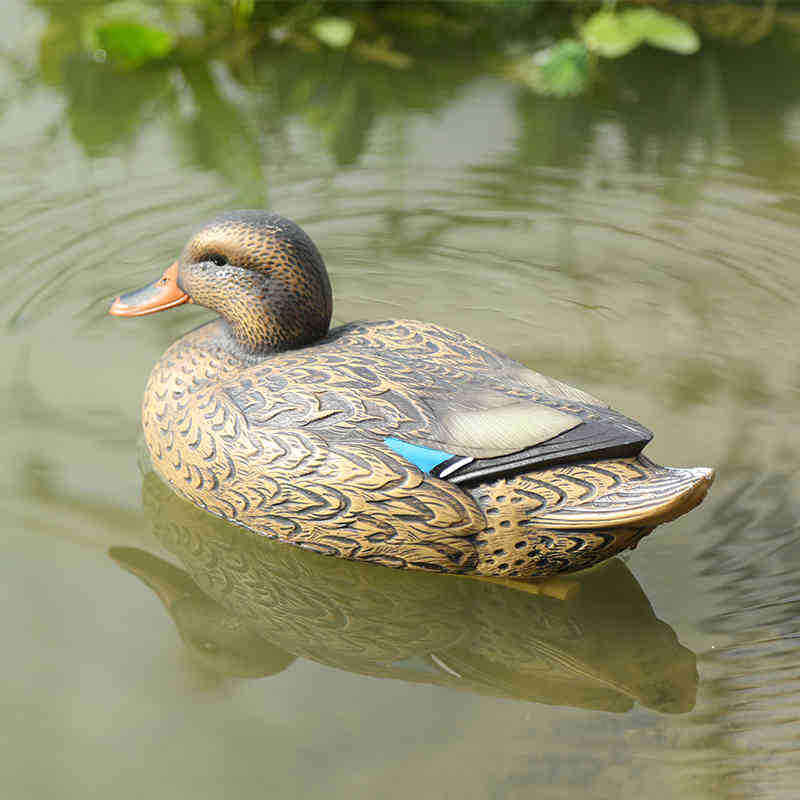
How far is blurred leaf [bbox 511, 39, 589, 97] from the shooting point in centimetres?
715

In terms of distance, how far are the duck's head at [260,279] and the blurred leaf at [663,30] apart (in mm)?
4257

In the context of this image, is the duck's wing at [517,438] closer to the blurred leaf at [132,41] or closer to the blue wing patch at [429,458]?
the blue wing patch at [429,458]

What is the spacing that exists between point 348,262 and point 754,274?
6.16 ft

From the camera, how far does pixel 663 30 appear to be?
7.29m

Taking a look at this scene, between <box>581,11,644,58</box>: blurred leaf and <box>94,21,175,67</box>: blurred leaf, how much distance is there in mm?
2710

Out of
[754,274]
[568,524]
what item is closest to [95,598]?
[568,524]

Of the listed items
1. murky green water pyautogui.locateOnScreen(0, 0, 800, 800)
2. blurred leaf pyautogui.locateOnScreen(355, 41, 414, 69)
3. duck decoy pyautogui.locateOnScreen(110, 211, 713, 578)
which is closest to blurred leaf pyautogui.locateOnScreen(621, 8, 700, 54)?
murky green water pyautogui.locateOnScreen(0, 0, 800, 800)

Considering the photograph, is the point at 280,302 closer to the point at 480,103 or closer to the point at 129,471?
the point at 129,471

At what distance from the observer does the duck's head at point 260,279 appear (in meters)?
3.83

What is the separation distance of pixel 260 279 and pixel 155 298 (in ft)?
1.71

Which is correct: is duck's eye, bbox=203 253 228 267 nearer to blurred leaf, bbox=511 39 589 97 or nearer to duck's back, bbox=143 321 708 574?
duck's back, bbox=143 321 708 574

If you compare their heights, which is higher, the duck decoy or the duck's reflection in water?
the duck decoy

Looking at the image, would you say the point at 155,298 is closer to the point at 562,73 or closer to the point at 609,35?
the point at 562,73

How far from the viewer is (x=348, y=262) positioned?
5.31 metres
